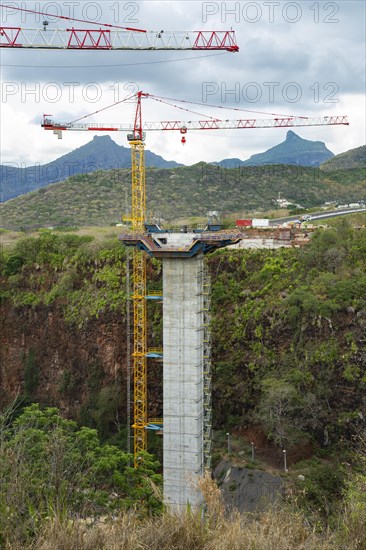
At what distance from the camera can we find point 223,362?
3591cm

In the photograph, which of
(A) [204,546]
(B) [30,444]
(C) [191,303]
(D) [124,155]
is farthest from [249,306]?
(D) [124,155]

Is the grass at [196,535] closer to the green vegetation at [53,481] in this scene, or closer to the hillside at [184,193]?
the green vegetation at [53,481]

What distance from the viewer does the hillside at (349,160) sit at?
341 ft

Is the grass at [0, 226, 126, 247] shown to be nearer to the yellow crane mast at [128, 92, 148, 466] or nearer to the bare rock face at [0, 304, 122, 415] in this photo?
the bare rock face at [0, 304, 122, 415]

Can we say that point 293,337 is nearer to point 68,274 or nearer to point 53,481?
point 68,274

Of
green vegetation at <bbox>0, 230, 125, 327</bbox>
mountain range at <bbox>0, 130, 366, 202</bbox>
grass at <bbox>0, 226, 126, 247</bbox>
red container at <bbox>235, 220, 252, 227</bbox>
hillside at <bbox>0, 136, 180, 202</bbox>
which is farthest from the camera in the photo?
hillside at <bbox>0, 136, 180, 202</bbox>

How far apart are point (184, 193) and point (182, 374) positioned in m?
57.8

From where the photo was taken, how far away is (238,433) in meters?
33.2

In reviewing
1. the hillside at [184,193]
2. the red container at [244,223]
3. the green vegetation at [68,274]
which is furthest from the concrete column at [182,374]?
the hillside at [184,193]

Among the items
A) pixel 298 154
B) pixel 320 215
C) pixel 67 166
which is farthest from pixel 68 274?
pixel 298 154

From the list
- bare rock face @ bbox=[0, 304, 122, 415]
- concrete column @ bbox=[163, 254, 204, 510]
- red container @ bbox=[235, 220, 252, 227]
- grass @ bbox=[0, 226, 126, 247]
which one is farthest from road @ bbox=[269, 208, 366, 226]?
concrete column @ bbox=[163, 254, 204, 510]

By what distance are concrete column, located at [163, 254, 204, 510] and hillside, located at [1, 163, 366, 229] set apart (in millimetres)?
44905

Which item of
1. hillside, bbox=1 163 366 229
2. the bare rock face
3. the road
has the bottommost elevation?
the bare rock face

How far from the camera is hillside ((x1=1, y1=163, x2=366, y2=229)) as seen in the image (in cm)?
7756
